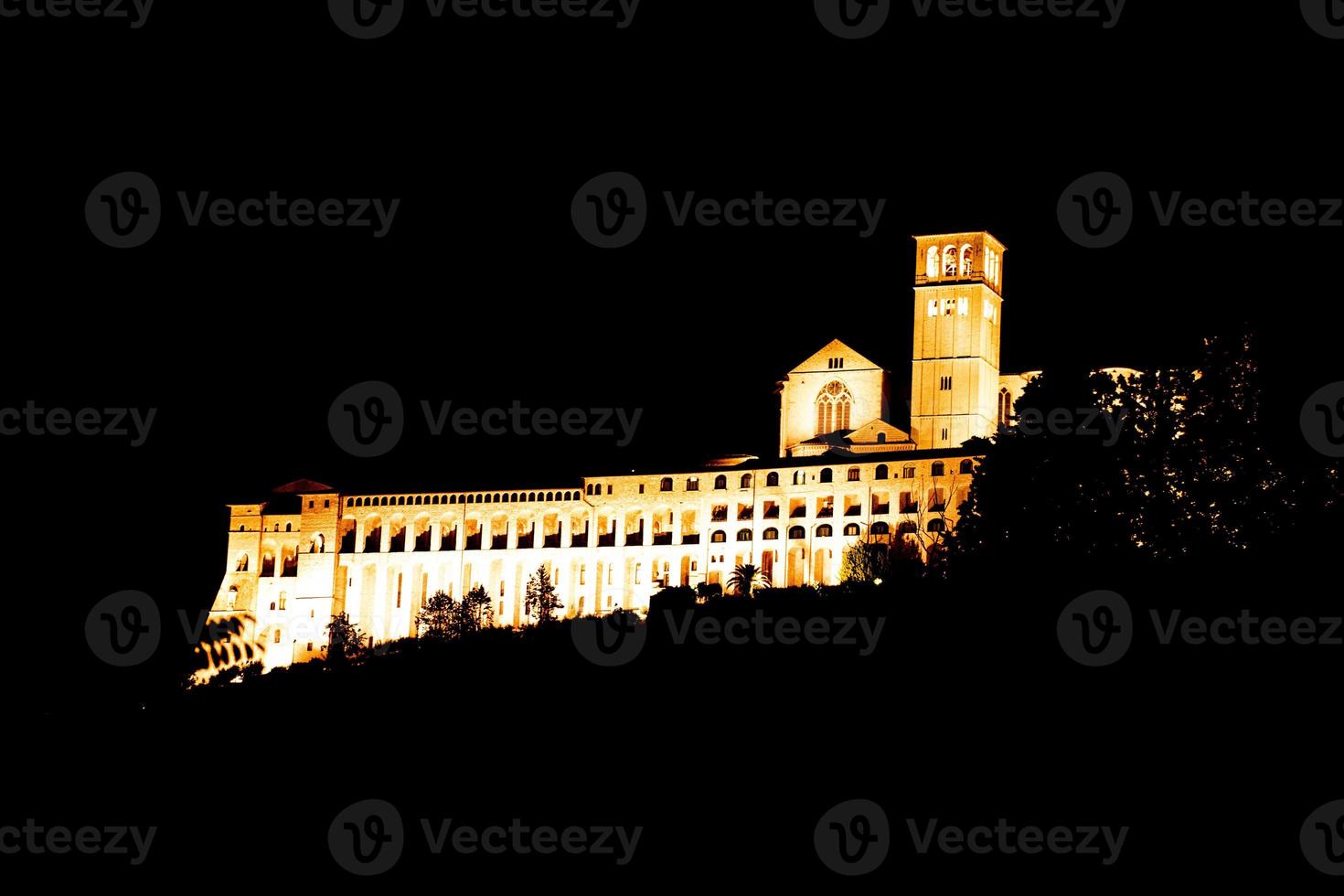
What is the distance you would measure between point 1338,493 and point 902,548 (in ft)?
100

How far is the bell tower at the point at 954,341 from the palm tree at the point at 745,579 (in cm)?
1062

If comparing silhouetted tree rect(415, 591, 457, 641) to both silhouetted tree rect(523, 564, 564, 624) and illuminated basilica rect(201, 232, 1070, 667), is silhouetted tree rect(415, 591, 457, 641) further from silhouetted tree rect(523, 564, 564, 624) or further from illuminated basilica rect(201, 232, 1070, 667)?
illuminated basilica rect(201, 232, 1070, 667)

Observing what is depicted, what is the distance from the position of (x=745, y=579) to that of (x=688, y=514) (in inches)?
315

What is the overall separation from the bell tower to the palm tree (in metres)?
10.6

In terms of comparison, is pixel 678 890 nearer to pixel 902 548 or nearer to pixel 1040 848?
pixel 1040 848

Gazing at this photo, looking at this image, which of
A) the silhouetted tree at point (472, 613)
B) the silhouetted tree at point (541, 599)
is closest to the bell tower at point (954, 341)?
the silhouetted tree at point (541, 599)

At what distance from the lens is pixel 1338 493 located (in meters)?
45.7

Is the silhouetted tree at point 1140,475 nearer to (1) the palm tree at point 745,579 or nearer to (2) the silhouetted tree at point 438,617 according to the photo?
(1) the palm tree at point 745,579

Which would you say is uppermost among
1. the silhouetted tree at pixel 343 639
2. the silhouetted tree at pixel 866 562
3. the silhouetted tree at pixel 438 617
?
the silhouetted tree at pixel 866 562

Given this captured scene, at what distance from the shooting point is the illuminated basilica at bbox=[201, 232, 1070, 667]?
259 feet

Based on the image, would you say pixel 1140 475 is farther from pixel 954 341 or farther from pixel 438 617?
pixel 438 617

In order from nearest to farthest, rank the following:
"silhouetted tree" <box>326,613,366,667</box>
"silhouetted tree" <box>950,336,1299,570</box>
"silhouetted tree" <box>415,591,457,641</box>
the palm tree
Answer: "silhouetted tree" <box>950,336,1299,570</box>, the palm tree, "silhouetted tree" <box>415,591,457,641</box>, "silhouetted tree" <box>326,613,366,667</box>

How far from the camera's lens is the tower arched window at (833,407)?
86.3 meters

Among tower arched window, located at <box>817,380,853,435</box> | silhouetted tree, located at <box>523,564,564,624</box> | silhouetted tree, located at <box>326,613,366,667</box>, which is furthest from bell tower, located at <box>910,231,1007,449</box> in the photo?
silhouetted tree, located at <box>326,613,366,667</box>
